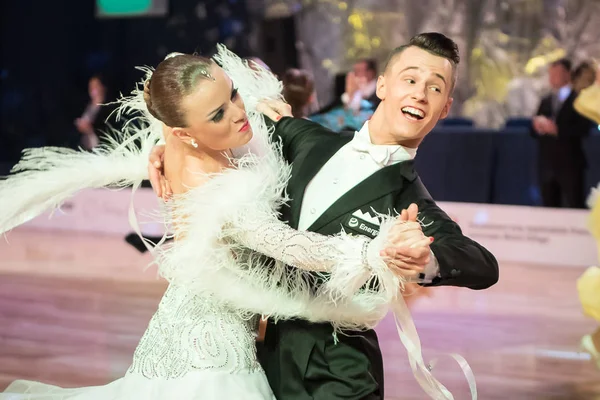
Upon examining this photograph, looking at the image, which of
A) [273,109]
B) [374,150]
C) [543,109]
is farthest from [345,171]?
[543,109]

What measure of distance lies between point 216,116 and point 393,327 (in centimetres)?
317

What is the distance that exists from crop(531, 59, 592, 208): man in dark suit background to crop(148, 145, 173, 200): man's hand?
5808mm

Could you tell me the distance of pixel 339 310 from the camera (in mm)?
2094

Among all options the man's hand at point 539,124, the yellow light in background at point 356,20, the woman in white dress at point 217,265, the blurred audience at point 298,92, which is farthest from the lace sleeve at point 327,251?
the yellow light in background at point 356,20

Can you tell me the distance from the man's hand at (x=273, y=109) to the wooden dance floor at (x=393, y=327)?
155 cm

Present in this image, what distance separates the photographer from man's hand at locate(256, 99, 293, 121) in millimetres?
2488

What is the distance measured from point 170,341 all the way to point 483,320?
3.37 meters

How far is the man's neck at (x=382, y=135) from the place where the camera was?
86.3 inches

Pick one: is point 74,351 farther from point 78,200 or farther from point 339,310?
point 78,200

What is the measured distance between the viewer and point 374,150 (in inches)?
85.4

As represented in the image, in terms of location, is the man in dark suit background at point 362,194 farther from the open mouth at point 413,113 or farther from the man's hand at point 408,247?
the man's hand at point 408,247

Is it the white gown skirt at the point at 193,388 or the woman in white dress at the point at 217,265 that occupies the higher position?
the woman in white dress at the point at 217,265

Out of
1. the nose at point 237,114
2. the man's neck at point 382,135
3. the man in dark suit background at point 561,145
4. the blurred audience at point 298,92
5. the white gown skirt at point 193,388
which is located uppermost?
the nose at point 237,114

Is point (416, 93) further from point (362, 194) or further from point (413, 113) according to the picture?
point (362, 194)
